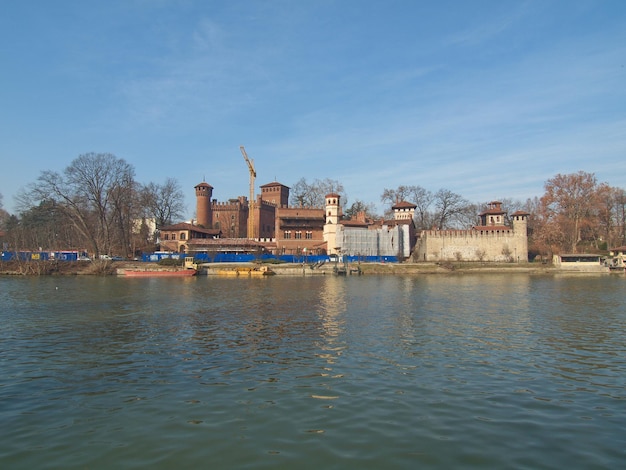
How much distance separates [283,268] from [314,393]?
45.3 meters

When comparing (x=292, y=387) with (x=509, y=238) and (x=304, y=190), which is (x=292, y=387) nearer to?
(x=509, y=238)

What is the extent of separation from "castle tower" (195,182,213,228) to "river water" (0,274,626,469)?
6565 centimetres

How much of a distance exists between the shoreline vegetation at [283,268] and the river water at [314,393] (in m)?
35.8

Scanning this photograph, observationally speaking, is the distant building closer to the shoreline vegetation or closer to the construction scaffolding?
the construction scaffolding

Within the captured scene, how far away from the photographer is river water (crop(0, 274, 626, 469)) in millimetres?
6117

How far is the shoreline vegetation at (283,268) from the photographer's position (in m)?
51.6

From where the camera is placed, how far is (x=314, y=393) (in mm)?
8664

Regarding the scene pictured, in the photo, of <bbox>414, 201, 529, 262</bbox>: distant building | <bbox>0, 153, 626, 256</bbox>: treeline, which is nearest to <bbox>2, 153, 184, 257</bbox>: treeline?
<bbox>0, 153, 626, 256</bbox>: treeline

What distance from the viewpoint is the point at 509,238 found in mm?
63469

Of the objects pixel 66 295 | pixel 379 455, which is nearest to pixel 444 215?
pixel 66 295

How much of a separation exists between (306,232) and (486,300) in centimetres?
4741

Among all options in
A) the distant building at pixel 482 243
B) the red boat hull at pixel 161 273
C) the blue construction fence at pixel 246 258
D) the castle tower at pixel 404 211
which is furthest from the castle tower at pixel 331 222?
the red boat hull at pixel 161 273

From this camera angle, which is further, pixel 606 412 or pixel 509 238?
pixel 509 238

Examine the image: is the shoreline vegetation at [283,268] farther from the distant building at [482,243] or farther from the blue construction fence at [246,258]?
the distant building at [482,243]
